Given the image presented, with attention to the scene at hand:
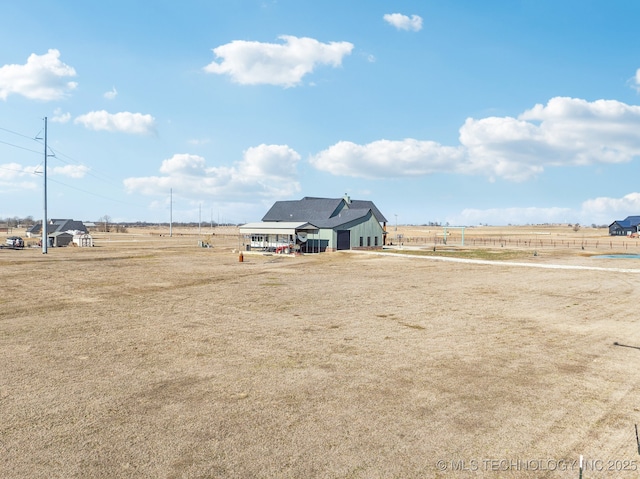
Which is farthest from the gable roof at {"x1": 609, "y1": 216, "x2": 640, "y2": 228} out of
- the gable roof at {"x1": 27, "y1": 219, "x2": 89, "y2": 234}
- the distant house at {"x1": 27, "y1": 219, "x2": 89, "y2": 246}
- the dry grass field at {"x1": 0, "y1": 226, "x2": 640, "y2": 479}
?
the gable roof at {"x1": 27, "y1": 219, "x2": 89, "y2": 234}

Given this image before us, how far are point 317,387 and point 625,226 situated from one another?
139 m

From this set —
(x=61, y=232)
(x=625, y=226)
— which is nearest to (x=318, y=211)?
(x=61, y=232)

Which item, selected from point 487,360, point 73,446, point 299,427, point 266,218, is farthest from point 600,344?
point 266,218

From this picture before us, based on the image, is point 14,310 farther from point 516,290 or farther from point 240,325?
point 516,290

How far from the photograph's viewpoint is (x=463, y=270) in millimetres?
33531

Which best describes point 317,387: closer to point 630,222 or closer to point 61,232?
point 61,232

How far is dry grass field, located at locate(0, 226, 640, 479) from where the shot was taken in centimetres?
666

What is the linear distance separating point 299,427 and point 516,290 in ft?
65.7

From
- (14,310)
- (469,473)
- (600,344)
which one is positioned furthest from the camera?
(14,310)

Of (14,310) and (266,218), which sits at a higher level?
(266,218)

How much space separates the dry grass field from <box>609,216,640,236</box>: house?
4687 inches

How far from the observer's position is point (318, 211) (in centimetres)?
6028

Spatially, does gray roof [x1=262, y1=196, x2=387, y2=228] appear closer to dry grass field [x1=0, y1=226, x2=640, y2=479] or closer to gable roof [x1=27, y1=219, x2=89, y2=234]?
dry grass field [x1=0, y1=226, x2=640, y2=479]

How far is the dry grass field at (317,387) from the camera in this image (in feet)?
21.9
